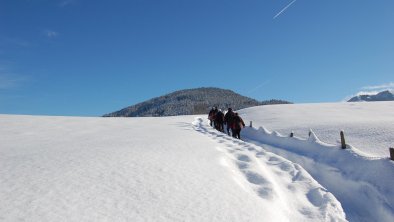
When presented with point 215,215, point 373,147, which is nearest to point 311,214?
point 215,215

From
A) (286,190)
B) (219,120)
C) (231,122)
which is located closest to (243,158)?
(286,190)

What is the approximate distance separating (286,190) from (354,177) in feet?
7.48

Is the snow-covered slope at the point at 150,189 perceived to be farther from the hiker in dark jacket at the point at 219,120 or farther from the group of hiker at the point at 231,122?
the hiker in dark jacket at the point at 219,120

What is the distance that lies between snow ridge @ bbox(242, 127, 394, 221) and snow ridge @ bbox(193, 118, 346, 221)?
2.15 feet

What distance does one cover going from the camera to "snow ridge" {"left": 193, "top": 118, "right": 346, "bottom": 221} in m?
6.64

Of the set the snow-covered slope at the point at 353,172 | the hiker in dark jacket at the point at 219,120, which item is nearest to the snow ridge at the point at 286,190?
the snow-covered slope at the point at 353,172

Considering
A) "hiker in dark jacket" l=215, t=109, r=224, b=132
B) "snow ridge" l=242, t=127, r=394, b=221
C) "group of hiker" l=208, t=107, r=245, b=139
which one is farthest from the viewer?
"hiker in dark jacket" l=215, t=109, r=224, b=132

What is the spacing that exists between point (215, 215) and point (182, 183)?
5.01 ft

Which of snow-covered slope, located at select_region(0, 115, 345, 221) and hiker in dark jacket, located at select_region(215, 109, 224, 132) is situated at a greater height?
hiker in dark jacket, located at select_region(215, 109, 224, 132)

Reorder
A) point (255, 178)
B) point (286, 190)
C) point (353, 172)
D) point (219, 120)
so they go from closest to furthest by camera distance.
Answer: point (286, 190), point (255, 178), point (353, 172), point (219, 120)

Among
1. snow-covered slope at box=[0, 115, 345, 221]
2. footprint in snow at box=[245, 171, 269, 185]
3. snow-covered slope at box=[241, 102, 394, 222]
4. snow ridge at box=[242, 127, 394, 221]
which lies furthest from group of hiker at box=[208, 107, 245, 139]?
footprint in snow at box=[245, 171, 269, 185]

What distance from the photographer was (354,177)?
923 cm

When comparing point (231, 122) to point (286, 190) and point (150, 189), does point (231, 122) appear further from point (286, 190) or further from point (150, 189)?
point (150, 189)

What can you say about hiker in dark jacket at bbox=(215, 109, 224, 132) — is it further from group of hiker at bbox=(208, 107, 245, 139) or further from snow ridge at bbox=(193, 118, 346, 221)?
snow ridge at bbox=(193, 118, 346, 221)
